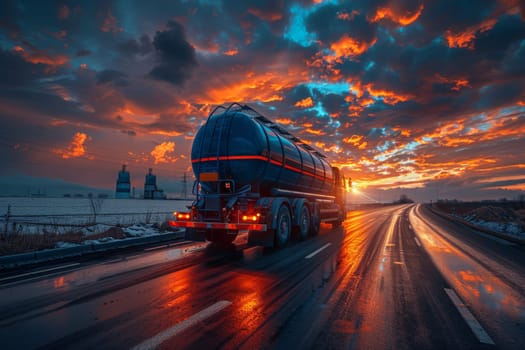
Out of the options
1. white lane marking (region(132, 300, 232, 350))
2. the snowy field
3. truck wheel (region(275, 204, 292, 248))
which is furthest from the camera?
the snowy field

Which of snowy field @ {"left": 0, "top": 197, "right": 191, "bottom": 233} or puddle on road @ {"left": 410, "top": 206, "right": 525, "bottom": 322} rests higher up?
snowy field @ {"left": 0, "top": 197, "right": 191, "bottom": 233}

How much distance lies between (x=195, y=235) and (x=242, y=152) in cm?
298

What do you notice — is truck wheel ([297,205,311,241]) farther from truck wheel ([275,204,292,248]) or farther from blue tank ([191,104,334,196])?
blue tank ([191,104,334,196])

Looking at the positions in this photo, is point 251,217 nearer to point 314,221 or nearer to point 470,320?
point 314,221

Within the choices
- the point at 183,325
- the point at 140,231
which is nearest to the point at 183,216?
the point at 140,231

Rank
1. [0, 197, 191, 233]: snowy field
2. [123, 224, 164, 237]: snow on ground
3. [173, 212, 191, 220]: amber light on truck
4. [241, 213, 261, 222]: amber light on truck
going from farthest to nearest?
[0, 197, 191, 233]: snowy field, [123, 224, 164, 237]: snow on ground, [173, 212, 191, 220]: amber light on truck, [241, 213, 261, 222]: amber light on truck

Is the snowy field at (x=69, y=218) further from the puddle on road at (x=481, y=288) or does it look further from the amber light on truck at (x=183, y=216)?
the puddle on road at (x=481, y=288)

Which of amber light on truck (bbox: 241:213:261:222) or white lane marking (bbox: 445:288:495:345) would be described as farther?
amber light on truck (bbox: 241:213:261:222)

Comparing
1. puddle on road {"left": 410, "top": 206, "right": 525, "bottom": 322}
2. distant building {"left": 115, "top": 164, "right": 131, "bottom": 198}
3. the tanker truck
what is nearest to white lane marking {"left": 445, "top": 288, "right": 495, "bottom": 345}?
puddle on road {"left": 410, "top": 206, "right": 525, "bottom": 322}

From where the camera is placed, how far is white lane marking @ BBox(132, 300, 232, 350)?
273cm

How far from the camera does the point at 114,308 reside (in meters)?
3.66

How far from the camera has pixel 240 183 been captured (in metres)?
8.46

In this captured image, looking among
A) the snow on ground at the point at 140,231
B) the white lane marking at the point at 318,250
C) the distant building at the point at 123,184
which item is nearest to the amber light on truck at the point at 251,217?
the white lane marking at the point at 318,250

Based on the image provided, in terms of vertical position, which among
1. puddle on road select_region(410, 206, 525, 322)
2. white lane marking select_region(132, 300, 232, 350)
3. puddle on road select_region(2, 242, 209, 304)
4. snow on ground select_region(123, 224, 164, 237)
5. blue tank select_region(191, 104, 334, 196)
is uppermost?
blue tank select_region(191, 104, 334, 196)
